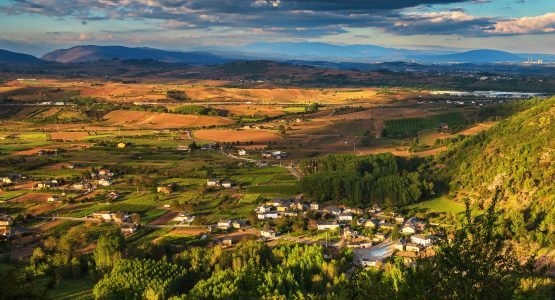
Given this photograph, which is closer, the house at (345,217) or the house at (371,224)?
the house at (371,224)

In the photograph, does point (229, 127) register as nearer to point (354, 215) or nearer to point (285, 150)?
point (285, 150)

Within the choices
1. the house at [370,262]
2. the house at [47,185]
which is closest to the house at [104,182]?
the house at [47,185]

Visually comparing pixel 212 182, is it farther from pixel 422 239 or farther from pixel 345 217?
pixel 422 239

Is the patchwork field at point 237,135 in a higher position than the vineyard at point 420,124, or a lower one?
lower

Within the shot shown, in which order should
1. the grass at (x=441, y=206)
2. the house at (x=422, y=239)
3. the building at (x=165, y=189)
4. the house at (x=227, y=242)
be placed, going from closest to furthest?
1. the house at (x=422, y=239)
2. the house at (x=227, y=242)
3. the grass at (x=441, y=206)
4. the building at (x=165, y=189)

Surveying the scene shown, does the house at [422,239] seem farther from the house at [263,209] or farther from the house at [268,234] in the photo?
the house at [263,209]

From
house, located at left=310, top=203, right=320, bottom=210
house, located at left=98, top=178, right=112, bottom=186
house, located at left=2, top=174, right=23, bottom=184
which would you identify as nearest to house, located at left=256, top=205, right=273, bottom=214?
house, located at left=310, top=203, right=320, bottom=210
